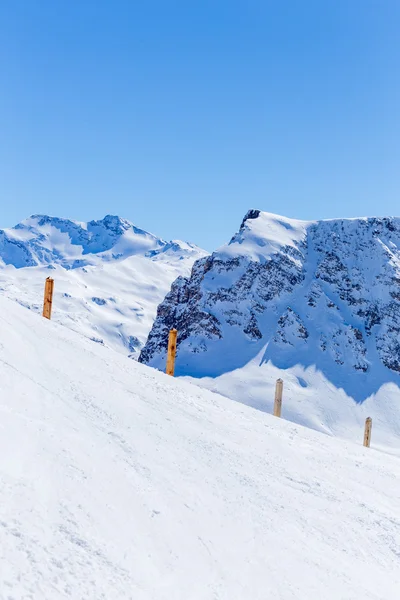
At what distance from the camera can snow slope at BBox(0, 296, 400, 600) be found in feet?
14.5

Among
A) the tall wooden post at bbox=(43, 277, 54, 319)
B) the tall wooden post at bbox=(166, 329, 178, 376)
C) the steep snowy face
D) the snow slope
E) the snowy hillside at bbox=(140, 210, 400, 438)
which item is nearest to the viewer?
the snow slope

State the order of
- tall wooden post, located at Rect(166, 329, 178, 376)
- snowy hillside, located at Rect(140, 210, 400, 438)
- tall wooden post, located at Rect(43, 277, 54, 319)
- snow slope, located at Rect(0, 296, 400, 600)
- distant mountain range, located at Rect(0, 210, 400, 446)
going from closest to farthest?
snow slope, located at Rect(0, 296, 400, 600), tall wooden post, located at Rect(43, 277, 54, 319), tall wooden post, located at Rect(166, 329, 178, 376), distant mountain range, located at Rect(0, 210, 400, 446), snowy hillside, located at Rect(140, 210, 400, 438)

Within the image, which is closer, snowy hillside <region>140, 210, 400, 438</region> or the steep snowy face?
snowy hillside <region>140, 210, 400, 438</region>

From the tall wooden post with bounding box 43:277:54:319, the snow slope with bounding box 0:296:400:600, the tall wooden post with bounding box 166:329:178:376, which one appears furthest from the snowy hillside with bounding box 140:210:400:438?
the snow slope with bounding box 0:296:400:600

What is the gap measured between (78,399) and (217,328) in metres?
81.4

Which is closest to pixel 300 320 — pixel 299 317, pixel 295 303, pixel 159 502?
pixel 299 317

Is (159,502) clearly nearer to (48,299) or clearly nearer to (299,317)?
(48,299)

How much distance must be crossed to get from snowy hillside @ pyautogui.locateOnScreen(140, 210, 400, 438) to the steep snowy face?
0.19 meters

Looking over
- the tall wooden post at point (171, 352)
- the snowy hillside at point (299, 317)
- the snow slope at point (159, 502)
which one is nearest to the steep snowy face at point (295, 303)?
the snowy hillside at point (299, 317)

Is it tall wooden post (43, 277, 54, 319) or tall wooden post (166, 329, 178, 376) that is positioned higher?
tall wooden post (43, 277, 54, 319)

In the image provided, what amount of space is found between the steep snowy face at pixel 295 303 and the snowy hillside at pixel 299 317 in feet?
0.63

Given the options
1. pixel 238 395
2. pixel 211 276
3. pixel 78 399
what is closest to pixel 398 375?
pixel 238 395

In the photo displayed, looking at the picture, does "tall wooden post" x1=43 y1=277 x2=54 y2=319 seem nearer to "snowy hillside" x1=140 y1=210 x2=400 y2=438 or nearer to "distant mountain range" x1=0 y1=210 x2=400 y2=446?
"distant mountain range" x1=0 y1=210 x2=400 y2=446

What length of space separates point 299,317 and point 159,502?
8621 centimetres
